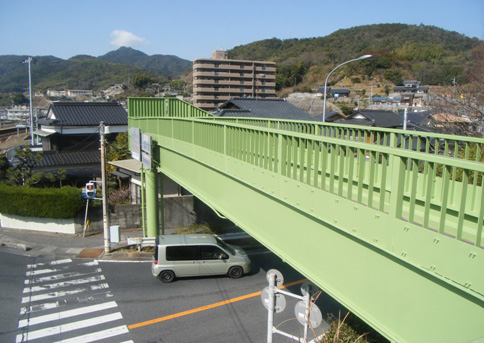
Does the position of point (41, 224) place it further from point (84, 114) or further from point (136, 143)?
point (84, 114)

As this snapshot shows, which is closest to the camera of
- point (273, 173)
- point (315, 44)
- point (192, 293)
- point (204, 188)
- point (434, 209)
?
point (434, 209)

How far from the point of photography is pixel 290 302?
11234 millimetres

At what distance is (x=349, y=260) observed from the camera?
4223mm

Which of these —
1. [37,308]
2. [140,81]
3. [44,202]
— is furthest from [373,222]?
[140,81]

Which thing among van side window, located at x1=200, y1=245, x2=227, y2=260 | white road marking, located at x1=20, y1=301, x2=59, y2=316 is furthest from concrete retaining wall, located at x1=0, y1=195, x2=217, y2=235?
white road marking, located at x1=20, y1=301, x2=59, y2=316

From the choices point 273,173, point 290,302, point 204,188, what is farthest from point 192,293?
point 273,173

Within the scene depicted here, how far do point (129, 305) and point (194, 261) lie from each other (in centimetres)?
256

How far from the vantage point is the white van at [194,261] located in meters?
12.9

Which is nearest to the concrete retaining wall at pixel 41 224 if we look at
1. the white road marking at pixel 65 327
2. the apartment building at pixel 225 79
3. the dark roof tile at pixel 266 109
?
the white road marking at pixel 65 327

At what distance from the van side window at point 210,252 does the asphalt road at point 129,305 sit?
0.82 meters

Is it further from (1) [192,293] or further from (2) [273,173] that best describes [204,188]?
(1) [192,293]

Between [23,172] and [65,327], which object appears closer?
[65,327]

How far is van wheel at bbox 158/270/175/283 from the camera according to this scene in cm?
1292

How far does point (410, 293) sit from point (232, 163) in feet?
14.8
